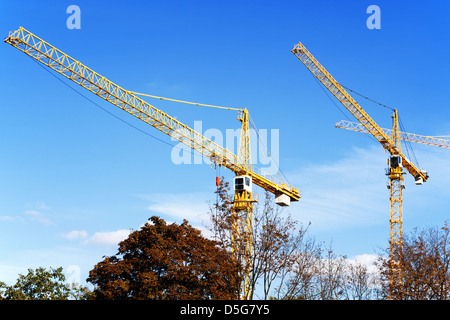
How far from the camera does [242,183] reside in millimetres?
59438

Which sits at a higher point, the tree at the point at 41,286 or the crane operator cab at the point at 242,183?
the crane operator cab at the point at 242,183

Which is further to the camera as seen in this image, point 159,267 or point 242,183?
point 242,183

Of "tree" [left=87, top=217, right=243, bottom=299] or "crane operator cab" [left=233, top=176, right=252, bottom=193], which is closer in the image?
"tree" [left=87, top=217, right=243, bottom=299]

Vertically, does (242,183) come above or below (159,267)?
above

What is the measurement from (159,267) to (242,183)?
24653 mm

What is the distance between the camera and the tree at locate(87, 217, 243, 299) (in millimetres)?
34625

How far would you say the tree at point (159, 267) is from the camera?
3462cm

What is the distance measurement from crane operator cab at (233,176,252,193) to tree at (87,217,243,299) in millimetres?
20532

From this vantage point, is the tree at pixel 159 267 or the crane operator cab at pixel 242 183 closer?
the tree at pixel 159 267

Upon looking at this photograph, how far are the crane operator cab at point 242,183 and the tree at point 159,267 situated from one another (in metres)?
20.5

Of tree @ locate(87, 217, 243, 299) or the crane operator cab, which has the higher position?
the crane operator cab

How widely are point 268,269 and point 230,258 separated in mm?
1886
